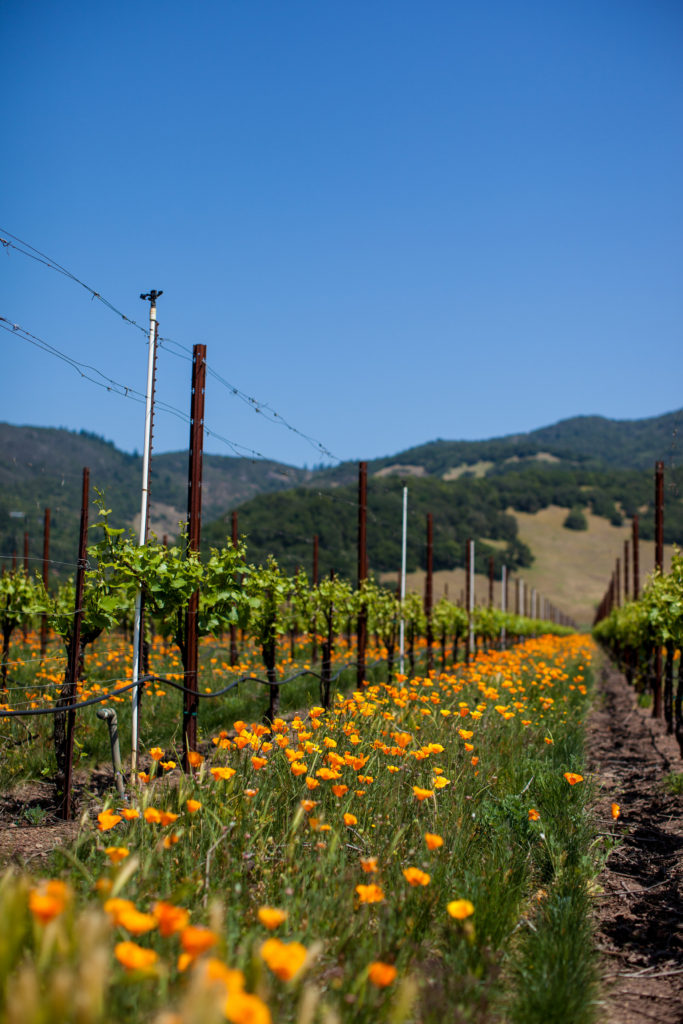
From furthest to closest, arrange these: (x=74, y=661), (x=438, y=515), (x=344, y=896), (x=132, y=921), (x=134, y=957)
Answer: (x=438, y=515)
(x=74, y=661)
(x=344, y=896)
(x=132, y=921)
(x=134, y=957)

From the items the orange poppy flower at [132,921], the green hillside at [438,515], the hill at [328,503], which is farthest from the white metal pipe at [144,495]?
the orange poppy flower at [132,921]

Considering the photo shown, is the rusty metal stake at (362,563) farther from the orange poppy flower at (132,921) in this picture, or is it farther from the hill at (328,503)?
the orange poppy flower at (132,921)

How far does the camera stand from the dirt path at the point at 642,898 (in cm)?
303

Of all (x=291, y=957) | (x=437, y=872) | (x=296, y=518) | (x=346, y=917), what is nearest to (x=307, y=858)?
(x=346, y=917)

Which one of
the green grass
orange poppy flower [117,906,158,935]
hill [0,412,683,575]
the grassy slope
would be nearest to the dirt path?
the green grass

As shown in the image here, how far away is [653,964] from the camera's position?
3.33 meters

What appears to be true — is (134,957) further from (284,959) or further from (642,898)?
(642,898)

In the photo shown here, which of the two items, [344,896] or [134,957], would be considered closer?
[134,957]

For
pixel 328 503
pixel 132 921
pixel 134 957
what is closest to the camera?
pixel 134 957

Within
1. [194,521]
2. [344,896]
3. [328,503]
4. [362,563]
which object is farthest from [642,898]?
[328,503]

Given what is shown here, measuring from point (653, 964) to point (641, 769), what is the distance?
4.97 metres

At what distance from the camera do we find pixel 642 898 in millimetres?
4141

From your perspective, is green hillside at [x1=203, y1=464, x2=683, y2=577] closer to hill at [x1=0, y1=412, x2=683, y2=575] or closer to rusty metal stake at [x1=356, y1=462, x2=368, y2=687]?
hill at [x1=0, y1=412, x2=683, y2=575]

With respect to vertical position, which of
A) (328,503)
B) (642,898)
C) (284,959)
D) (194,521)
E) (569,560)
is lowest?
(642,898)
